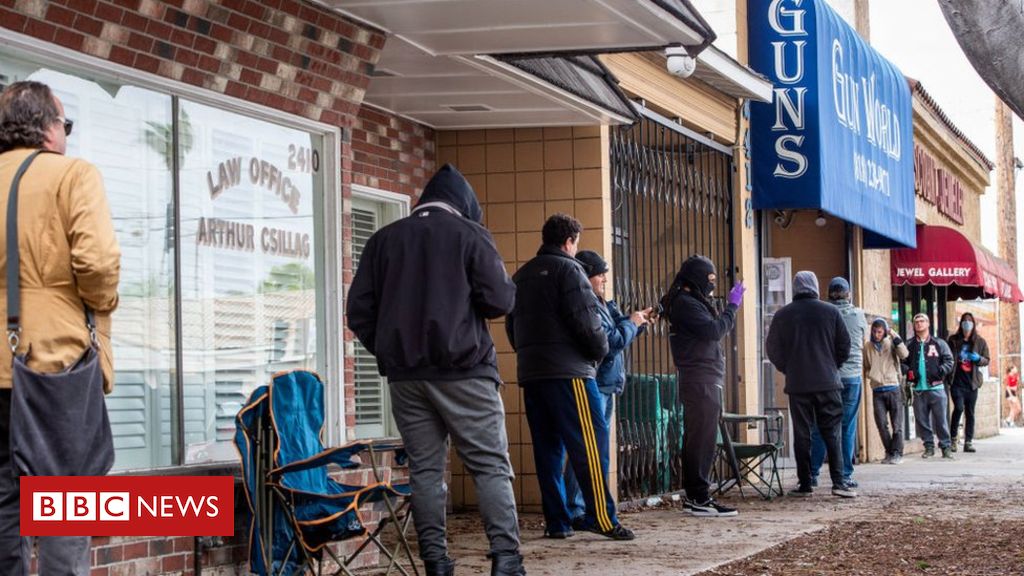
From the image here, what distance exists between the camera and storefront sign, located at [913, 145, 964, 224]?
22781mm

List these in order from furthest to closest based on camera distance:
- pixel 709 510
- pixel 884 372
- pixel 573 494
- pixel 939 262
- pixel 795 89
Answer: pixel 939 262 < pixel 884 372 < pixel 795 89 < pixel 709 510 < pixel 573 494

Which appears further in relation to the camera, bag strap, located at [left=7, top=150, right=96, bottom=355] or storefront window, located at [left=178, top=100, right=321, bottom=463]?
storefront window, located at [left=178, top=100, right=321, bottom=463]

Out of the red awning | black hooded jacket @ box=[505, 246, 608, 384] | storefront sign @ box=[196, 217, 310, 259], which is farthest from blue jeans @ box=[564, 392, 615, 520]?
the red awning

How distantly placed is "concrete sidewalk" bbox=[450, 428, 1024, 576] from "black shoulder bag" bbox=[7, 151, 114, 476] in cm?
364

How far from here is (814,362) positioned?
1305 centimetres

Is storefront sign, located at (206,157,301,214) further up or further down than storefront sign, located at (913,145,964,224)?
further down

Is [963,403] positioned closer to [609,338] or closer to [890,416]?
[890,416]

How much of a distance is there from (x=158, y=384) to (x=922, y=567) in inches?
163

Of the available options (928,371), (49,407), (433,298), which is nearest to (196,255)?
(433,298)

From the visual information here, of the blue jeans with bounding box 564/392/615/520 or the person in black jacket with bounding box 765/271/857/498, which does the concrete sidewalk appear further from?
the person in black jacket with bounding box 765/271/857/498

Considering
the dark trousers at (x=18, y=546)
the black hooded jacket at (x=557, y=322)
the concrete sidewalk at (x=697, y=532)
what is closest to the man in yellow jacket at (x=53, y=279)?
the dark trousers at (x=18, y=546)

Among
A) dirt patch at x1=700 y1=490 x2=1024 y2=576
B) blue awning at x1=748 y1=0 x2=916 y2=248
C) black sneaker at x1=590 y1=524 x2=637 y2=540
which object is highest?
blue awning at x1=748 y1=0 x2=916 y2=248

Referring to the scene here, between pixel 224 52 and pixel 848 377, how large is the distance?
900cm

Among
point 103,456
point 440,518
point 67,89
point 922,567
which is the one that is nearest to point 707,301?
point 922,567
